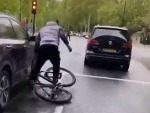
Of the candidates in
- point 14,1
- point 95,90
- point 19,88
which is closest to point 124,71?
point 95,90

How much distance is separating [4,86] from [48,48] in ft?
5.06

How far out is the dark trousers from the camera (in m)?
9.21

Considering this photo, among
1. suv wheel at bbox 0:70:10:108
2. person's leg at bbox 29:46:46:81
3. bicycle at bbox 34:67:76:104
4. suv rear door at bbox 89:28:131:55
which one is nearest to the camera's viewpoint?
suv wheel at bbox 0:70:10:108

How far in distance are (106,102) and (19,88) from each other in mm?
2109

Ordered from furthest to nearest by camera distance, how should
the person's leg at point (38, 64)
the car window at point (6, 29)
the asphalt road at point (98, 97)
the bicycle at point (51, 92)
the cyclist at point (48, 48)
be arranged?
the person's leg at point (38, 64) < the cyclist at point (48, 48) < the bicycle at point (51, 92) < the asphalt road at point (98, 97) < the car window at point (6, 29)

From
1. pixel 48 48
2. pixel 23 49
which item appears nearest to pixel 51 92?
pixel 48 48

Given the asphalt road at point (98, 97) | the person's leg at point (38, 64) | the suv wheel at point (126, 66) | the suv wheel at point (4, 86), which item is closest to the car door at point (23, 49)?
the person's leg at point (38, 64)

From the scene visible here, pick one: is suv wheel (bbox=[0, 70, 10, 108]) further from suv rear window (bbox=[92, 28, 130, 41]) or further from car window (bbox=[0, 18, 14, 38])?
suv rear window (bbox=[92, 28, 130, 41])

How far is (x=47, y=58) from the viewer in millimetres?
9328

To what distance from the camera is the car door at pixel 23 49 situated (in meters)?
9.03

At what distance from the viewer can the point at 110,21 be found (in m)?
85.9

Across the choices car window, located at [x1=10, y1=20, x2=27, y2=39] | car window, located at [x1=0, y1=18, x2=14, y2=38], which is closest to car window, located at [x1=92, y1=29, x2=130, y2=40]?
car window, located at [x1=10, y1=20, x2=27, y2=39]

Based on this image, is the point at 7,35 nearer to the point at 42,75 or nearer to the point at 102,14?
the point at 42,75

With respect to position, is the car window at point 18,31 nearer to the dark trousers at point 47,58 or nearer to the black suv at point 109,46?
the dark trousers at point 47,58
